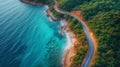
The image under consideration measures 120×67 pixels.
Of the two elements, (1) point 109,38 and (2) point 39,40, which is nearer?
(1) point 109,38

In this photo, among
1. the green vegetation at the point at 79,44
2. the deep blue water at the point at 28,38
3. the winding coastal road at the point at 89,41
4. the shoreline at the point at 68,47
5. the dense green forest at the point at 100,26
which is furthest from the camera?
the deep blue water at the point at 28,38

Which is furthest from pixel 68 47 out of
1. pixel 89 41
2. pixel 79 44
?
pixel 89 41

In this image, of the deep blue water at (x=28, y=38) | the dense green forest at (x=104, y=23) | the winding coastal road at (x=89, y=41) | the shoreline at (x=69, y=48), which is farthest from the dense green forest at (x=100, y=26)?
the deep blue water at (x=28, y=38)

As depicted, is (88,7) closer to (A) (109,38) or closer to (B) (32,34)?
(A) (109,38)

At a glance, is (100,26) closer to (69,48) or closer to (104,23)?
(104,23)

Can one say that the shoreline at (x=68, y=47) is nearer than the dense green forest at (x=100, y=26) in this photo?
No

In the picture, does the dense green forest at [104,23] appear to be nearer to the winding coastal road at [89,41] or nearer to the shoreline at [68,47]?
the winding coastal road at [89,41]

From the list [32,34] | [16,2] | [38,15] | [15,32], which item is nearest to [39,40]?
[32,34]
